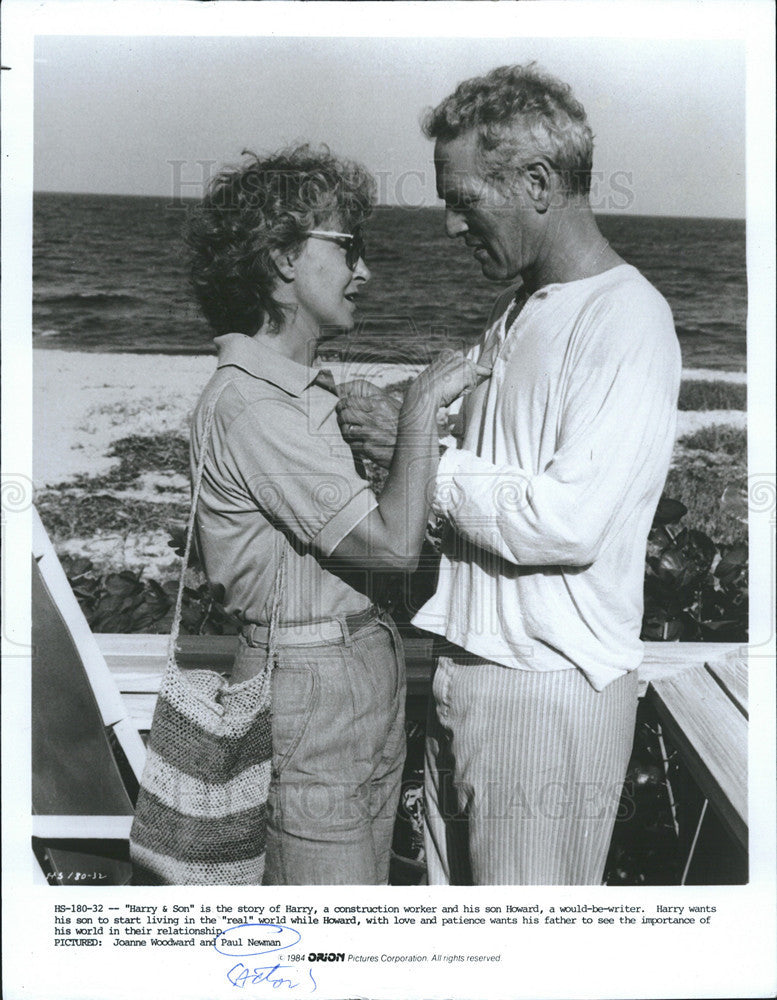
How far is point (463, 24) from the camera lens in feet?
8.00

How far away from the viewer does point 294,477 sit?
2.19 metres

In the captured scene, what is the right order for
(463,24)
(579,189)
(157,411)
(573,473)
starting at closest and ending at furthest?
(573,473) < (579,189) < (463,24) < (157,411)

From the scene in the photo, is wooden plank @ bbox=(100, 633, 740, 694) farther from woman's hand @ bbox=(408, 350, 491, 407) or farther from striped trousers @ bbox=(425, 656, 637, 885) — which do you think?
woman's hand @ bbox=(408, 350, 491, 407)

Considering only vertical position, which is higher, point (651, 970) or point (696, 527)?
point (696, 527)

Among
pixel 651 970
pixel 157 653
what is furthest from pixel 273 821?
pixel 651 970

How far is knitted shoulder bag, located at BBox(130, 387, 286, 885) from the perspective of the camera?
7.27 feet

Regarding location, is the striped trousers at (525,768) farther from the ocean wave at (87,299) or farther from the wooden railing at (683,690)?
the ocean wave at (87,299)

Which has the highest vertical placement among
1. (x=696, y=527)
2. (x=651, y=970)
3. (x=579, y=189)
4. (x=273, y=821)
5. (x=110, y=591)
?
(x=579, y=189)

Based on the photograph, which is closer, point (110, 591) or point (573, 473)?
point (573, 473)

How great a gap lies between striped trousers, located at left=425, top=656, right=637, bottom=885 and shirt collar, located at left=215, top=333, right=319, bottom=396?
0.76 metres

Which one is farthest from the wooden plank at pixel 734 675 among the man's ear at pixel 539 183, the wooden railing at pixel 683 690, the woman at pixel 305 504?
the man's ear at pixel 539 183

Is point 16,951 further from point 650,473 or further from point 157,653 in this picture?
point 650,473

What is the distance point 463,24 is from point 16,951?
102 inches

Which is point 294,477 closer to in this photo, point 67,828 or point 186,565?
point 186,565
